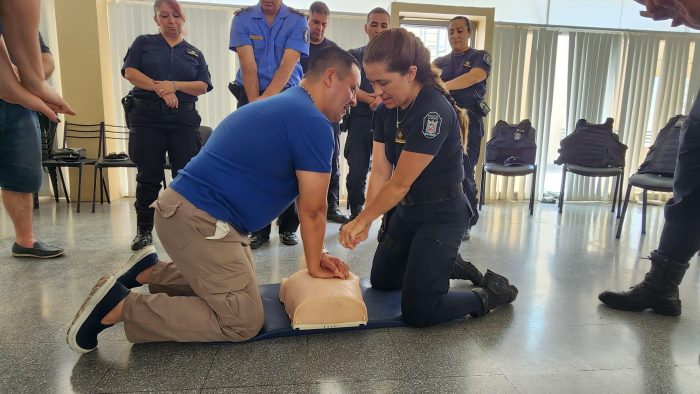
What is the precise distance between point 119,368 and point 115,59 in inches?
159

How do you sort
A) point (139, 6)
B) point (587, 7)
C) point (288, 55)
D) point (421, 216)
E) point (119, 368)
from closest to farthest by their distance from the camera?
point (119, 368), point (421, 216), point (288, 55), point (139, 6), point (587, 7)

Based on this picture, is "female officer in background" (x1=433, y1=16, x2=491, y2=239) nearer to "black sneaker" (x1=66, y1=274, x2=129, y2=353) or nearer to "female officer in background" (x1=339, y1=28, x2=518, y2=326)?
"female officer in background" (x1=339, y1=28, x2=518, y2=326)

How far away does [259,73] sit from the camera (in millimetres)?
2781

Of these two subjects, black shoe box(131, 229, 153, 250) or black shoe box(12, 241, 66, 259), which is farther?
black shoe box(131, 229, 153, 250)

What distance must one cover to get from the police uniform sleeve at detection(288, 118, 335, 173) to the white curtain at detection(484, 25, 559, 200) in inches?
151

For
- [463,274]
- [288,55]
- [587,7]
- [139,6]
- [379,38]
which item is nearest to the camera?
[379,38]

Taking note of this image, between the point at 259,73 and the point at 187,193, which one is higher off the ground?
the point at 259,73

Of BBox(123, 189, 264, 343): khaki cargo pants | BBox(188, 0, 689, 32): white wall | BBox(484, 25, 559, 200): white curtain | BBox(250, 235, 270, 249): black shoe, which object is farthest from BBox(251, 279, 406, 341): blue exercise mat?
BBox(188, 0, 689, 32): white wall

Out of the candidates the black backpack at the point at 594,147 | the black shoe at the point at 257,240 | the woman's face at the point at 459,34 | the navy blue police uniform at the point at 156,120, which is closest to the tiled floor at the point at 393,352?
the black shoe at the point at 257,240

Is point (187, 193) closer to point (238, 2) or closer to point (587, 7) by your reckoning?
point (238, 2)

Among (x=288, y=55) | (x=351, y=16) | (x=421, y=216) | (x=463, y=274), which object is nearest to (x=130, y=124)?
(x=288, y=55)

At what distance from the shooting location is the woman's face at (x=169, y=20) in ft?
8.83

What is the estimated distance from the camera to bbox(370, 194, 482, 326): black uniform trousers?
1.63 m

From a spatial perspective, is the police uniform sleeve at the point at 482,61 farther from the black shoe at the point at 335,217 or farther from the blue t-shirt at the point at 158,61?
the blue t-shirt at the point at 158,61
